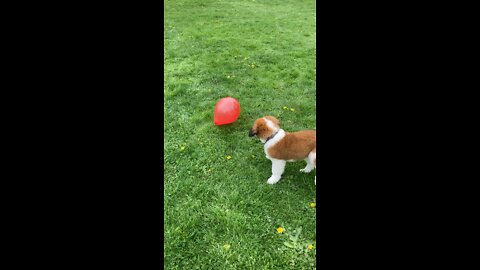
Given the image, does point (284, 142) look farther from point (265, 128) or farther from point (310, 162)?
point (310, 162)

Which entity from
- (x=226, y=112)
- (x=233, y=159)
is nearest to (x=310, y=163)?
(x=233, y=159)

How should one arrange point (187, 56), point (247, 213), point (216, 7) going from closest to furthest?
1. point (247, 213)
2. point (187, 56)
3. point (216, 7)

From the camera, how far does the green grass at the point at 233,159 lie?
A: 11.1ft

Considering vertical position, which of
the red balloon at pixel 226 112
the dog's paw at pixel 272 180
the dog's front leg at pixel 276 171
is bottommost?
the dog's paw at pixel 272 180

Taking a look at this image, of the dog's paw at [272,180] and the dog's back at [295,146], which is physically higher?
the dog's back at [295,146]

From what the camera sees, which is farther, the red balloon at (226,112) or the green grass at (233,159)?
the red balloon at (226,112)

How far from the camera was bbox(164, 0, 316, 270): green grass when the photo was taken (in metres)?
3.37

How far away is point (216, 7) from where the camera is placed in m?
14.1

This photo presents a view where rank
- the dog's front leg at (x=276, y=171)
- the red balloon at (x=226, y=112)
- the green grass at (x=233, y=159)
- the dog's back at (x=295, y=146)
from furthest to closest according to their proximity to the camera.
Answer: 1. the red balloon at (x=226, y=112)
2. the dog's front leg at (x=276, y=171)
3. the dog's back at (x=295, y=146)
4. the green grass at (x=233, y=159)

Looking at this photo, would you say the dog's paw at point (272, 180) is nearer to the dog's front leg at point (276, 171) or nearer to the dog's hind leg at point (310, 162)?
the dog's front leg at point (276, 171)

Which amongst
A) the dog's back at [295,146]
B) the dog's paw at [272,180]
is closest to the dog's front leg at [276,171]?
the dog's paw at [272,180]
